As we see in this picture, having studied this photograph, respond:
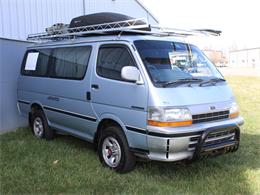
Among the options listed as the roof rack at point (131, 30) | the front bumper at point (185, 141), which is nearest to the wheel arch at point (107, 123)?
the front bumper at point (185, 141)

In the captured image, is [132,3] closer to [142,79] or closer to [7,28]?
[7,28]

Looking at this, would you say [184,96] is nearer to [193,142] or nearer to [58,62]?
[193,142]

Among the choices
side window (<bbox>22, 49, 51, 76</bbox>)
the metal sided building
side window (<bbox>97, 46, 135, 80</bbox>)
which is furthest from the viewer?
the metal sided building

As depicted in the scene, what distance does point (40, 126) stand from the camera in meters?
7.33

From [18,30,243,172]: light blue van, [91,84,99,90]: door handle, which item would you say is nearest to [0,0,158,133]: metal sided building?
[18,30,243,172]: light blue van

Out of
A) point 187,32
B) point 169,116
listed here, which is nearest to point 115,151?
point 169,116

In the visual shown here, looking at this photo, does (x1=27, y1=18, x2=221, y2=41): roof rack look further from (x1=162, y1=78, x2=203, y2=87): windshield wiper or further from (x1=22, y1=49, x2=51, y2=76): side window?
(x1=162, y1=78, x2=203, y2=87): windshield wiper

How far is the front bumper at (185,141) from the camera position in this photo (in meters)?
4.45

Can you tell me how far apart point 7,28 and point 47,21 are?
1.72m

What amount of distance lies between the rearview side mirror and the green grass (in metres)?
1.49

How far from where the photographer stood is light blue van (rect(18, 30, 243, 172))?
4.54 m

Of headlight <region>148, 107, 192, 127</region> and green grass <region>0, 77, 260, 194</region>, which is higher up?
headlight <region>148, 107, 192, 127</region>

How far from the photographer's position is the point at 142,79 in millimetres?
4730

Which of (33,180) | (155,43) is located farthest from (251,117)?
(33,180)
